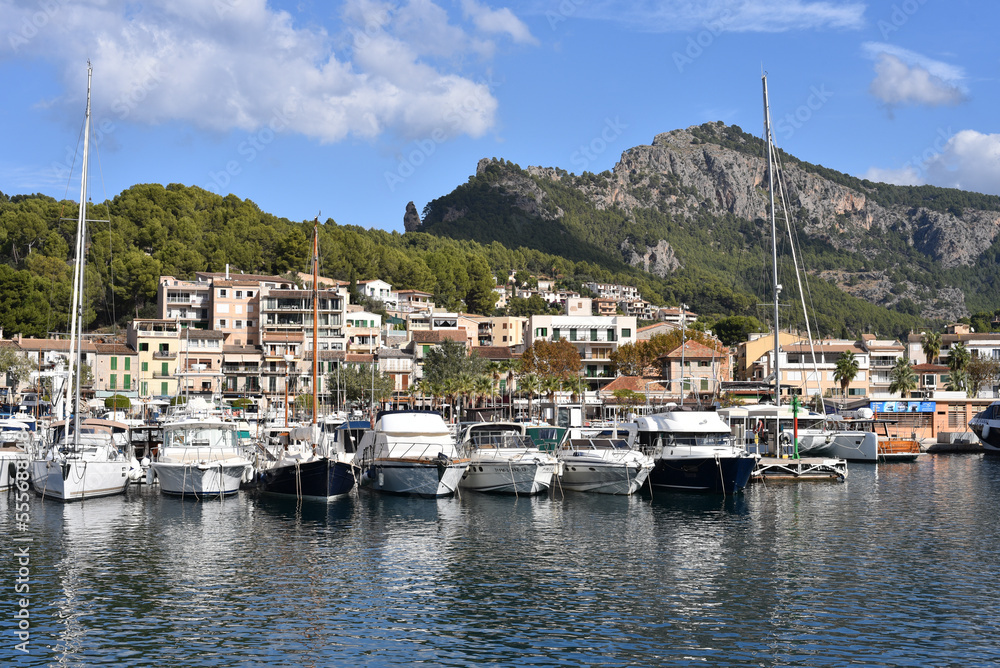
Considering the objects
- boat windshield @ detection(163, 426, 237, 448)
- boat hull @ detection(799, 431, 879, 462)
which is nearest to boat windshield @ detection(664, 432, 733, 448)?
boat hull @ detection(799, 431, 879, 462)

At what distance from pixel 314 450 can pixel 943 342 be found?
12941 cm

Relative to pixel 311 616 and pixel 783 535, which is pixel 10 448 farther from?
pixel 783 535

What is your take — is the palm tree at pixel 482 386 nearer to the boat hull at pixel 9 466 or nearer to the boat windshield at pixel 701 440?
the boat windshield at pixel 701 440

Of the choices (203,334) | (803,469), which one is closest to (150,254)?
(203,334)

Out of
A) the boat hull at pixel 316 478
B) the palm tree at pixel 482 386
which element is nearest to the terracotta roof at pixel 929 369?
the palm tree at pixel 482 386

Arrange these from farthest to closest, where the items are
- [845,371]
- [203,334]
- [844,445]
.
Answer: [203,334] → [845,371] → [844,445]

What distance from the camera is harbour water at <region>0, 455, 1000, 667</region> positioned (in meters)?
22.3

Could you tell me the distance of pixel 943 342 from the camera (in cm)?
15100

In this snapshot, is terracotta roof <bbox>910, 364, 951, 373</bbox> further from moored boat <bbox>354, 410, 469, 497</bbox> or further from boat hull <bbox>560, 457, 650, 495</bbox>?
moored boat <bbox>354, 410, 469, 497</bbox>

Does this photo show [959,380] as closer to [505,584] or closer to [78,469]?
[505,584]

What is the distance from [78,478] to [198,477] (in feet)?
18.5

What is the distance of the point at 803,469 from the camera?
195 ft

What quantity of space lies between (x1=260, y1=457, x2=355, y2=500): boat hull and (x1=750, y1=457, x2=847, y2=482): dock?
26232mm

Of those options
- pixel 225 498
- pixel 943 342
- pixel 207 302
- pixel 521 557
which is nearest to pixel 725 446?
pixel 521 557
